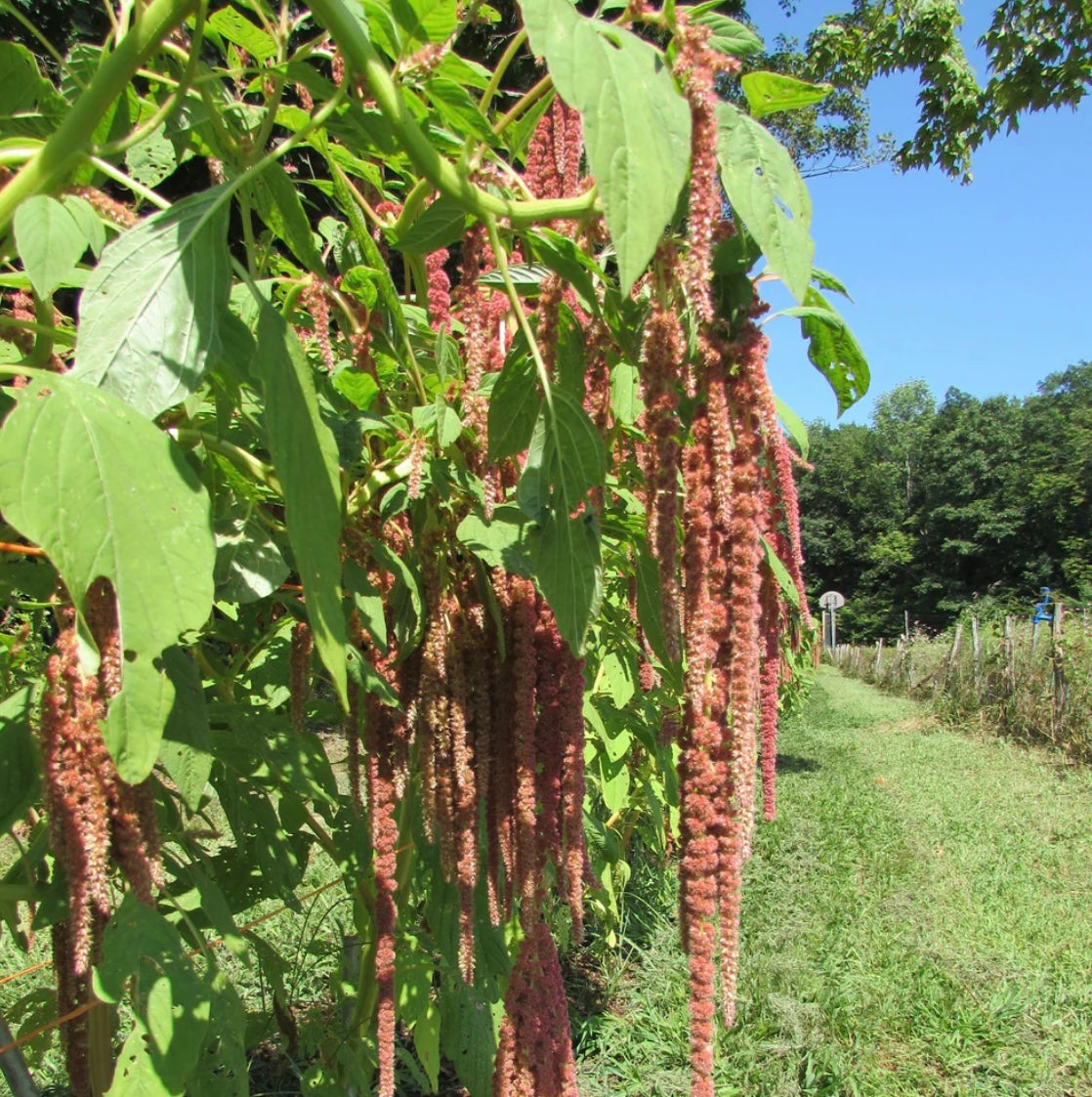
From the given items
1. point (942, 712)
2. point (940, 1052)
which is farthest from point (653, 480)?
point (942, 712)

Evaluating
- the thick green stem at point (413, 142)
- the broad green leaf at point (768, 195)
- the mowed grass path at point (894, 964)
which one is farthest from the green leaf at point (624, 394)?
the mowed grass path at point (894, 964)

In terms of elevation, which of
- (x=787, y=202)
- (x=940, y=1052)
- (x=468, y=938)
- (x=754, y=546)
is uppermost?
(x=787, y=202)

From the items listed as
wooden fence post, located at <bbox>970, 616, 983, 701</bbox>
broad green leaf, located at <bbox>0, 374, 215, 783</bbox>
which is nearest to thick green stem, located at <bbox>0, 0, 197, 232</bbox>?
broad green leaf, located at <bbox>0, 374, 215, 783</bbox>

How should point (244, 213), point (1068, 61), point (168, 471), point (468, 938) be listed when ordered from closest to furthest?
point (168, 471)
point (244, 213)
point (468, 938)
point (1068, 61)

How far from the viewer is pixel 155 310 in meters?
0.71

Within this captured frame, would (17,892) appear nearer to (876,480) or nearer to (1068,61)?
(1068,61)

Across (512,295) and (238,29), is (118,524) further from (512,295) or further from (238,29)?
(238,29)

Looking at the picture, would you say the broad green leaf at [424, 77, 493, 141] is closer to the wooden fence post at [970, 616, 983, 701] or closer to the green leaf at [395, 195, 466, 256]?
the green leaf at [395, 195, 466, 256]

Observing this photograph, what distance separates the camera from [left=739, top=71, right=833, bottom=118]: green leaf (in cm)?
85

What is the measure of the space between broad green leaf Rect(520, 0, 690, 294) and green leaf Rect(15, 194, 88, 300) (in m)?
0.41

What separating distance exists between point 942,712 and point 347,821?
1581cm

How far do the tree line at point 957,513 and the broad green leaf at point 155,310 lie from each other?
45.8m

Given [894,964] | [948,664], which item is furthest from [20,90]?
[948,664]

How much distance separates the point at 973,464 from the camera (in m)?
54.1
